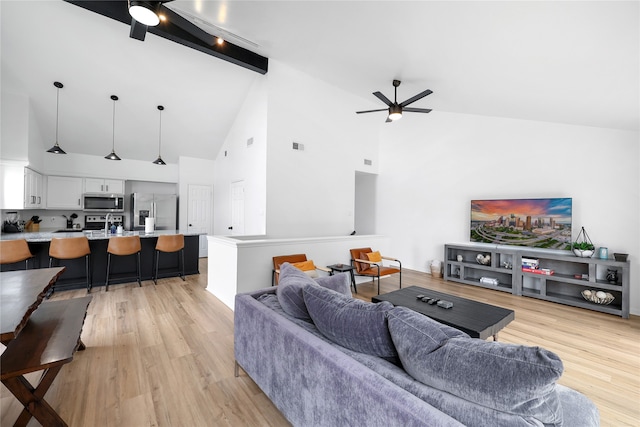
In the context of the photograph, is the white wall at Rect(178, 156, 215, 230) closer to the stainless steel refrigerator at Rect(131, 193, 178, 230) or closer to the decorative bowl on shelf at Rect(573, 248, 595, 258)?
the stainless steel refrigerator at Rect(131, 193, 178, 230)

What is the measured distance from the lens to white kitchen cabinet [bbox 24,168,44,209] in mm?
5312

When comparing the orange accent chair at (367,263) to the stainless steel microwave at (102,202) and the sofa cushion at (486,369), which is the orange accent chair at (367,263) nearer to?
the sofa cushion at (486,369)

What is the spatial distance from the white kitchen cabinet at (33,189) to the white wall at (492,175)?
7.64 meters

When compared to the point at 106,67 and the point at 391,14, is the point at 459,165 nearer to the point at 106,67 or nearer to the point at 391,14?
the point at 391,14

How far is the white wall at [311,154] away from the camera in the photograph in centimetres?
528

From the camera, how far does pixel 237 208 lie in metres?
6.39

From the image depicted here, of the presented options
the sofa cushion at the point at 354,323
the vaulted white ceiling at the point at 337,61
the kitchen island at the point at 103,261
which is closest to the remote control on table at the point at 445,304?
the sofa cushion at the point at 354,323

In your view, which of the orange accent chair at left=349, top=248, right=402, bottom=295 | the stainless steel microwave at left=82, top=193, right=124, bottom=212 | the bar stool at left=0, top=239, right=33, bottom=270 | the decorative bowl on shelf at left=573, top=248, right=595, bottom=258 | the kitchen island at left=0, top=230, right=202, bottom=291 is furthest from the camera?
the stainless steel microwave at left=82, top=193, right=124, bottom=212

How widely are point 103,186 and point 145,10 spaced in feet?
20.6

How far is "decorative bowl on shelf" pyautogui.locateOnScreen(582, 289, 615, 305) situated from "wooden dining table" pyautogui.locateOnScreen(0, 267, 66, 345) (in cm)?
612

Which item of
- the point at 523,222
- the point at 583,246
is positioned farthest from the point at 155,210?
the point at 583,246

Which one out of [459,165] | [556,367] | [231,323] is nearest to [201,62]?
[231,323]

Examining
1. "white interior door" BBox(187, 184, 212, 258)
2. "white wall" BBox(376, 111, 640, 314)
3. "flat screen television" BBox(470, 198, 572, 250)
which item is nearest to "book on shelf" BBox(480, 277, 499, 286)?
"flat screen television" BBox(470, 198, 572, 250)

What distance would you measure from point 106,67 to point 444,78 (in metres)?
5.72
